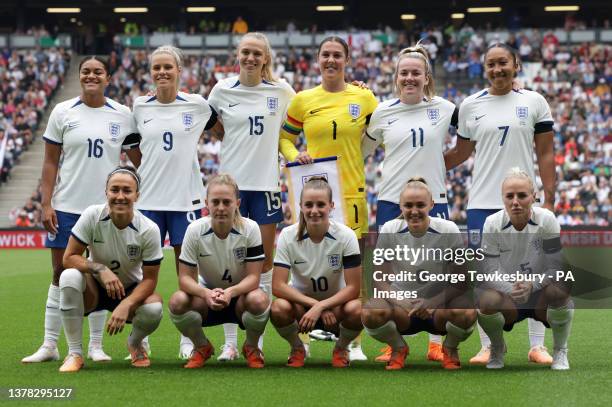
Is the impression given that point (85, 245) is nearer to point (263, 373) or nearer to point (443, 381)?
point (263, 373)

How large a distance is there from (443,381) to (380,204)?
173 centimetres

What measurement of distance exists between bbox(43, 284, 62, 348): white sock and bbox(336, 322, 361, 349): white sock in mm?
1927

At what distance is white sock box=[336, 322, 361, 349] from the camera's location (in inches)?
260

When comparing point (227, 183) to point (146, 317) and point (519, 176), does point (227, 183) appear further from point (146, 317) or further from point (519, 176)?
point (519, 176)

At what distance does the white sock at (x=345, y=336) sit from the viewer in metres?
6.59

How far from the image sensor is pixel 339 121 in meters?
7.48

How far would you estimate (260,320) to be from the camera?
21.5 feet

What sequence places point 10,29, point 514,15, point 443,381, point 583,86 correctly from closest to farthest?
point 443,381, point 583,86, point 514,15, point 10,29

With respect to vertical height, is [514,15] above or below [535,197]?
above

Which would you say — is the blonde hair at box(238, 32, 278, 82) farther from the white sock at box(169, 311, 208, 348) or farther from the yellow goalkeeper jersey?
the white sock at box(169, 311, 208, 348)

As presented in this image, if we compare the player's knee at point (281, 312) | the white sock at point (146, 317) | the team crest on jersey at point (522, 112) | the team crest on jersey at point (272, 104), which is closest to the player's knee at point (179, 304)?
the white sock at point (146, 317)

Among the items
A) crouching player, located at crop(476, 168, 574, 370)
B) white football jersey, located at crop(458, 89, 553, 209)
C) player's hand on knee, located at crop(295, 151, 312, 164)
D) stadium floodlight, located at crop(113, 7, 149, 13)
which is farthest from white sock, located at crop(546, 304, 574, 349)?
stadium floodlight, located at crop(113, 7, 149, 13)

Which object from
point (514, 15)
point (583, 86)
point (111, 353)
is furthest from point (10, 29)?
point (111, 353)

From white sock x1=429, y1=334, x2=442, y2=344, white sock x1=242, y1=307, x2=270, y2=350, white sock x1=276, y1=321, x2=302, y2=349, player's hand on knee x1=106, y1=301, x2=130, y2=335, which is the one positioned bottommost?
white sock x1=429, y1=334, x2=442, y2=344
